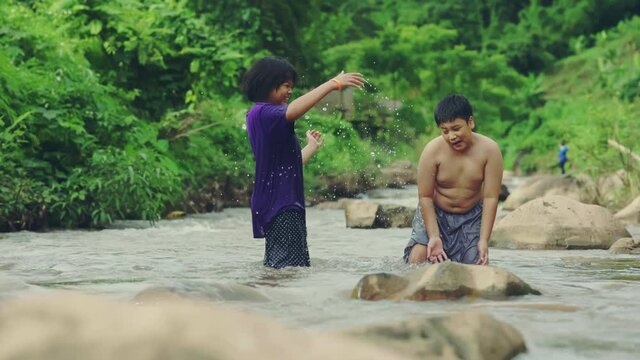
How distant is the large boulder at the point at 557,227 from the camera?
32.0 feet

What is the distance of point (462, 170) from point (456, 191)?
0.16 m

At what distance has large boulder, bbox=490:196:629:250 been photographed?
9758 millimetres

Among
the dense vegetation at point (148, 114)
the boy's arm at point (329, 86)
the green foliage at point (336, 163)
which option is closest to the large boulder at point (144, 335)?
the boy's arm at point (329, 86)

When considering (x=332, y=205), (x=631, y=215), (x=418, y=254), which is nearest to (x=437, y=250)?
(x=418, y=254)

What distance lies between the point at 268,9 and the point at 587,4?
29.0m

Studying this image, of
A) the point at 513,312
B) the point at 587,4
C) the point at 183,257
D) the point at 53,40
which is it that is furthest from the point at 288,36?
the point at 587,4

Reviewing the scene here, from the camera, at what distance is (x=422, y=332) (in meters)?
3.91

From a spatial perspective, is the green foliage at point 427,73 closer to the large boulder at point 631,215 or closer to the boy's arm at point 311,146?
the large boulder at point 631,215

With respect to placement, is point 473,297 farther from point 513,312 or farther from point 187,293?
point 187,293

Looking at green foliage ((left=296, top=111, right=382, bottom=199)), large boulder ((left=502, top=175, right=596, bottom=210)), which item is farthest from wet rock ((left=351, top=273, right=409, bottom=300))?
large boulder ((left=502, top=175, right=596, bottom=210))

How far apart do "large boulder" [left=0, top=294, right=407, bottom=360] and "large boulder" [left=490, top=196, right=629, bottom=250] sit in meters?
6.98

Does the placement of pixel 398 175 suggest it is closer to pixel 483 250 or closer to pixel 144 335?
pixel 483 250

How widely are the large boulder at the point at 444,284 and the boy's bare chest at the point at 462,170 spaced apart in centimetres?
91

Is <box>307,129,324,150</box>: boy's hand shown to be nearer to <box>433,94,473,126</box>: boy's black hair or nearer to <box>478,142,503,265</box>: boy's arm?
<box>433,94,473,126</box>: boy's black hair
